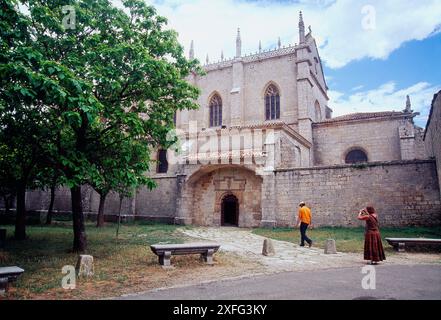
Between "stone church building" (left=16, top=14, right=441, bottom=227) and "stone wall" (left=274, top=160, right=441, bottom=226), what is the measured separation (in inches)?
1.9

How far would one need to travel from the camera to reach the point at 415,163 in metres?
15.8

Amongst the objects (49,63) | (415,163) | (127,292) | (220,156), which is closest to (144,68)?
(49,63)

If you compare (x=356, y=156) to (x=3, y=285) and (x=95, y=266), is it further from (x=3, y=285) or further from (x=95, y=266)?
(x=3, y=285)

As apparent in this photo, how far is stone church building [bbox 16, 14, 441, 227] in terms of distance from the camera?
1641 centimetres

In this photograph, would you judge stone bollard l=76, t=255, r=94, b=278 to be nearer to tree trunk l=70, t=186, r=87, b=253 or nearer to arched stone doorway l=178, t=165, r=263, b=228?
tree trunk l=70, t=186, r=87, b=253

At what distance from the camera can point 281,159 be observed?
1980cm

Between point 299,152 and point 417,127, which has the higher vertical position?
point 417,127

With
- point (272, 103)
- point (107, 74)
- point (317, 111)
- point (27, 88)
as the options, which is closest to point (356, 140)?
point (317, 111)

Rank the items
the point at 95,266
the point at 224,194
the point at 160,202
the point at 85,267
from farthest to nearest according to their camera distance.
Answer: the point at 160,202
the point at 224,194
the point at 95,266
the point at 85,267

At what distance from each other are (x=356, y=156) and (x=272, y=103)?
859 centimetres

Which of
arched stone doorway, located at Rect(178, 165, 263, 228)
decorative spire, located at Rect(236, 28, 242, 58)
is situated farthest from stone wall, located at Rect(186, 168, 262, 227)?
decorative spire, located at Rect(236, 28, 242, 58)
